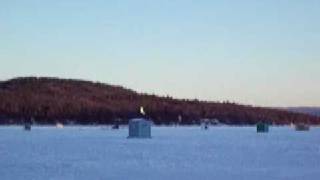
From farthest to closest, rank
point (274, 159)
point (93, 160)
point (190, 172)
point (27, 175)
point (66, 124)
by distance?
1. point (66, 124)
2. point (274, 159)
3. point (93, 160)
4. point (190, 172)
5. point (27, 175)

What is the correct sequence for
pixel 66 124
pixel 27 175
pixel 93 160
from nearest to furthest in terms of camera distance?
pixel 27 175, pixel 93 160, pixel 66 124

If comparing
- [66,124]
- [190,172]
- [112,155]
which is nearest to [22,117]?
[66,124]

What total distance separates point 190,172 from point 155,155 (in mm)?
11593

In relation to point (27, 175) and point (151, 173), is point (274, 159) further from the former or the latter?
point (27, 175)

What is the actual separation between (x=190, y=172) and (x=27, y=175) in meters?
6.59

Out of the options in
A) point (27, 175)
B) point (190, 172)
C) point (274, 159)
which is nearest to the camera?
point (27, 175)

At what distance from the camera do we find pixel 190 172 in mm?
33469

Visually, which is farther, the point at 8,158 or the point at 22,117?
the point at 22,117

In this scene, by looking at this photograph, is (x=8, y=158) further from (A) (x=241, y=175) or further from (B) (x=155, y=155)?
(A) (x=241, y=175)

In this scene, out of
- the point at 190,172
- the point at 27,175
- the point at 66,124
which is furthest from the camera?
the point at 66,124

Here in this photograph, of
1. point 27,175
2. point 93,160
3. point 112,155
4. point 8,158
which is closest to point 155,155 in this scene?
point 112,155

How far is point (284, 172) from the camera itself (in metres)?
33.9

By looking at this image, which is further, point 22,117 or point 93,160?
point 22,117

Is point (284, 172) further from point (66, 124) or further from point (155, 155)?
point (66, 124)
